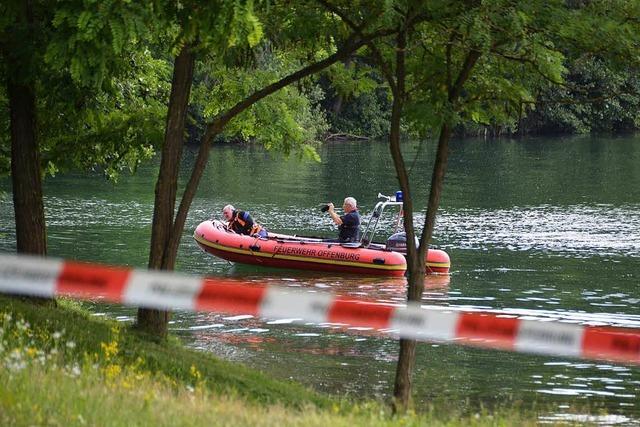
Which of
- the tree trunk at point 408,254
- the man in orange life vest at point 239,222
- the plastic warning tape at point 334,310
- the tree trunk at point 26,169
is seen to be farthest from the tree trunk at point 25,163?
the man in orange life vest at point 239,222

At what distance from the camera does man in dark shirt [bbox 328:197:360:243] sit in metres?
24.3

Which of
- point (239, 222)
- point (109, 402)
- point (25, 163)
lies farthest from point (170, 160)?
point (239, 222)

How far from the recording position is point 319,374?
1457 centimetres

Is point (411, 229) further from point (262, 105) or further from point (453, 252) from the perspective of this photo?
point (453, 252)

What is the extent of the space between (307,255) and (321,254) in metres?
0.29

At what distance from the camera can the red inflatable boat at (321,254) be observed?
24.5m

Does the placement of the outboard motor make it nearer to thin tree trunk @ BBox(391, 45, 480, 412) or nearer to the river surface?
the river surface

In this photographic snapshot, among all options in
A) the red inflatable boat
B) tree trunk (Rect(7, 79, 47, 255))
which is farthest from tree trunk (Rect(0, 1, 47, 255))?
the red inflatable boat

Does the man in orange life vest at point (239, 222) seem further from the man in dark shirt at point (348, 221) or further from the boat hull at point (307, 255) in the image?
the man in dark shirt at point (348, 221)

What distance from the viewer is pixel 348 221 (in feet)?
81.6

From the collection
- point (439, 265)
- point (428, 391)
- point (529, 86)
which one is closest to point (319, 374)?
point (428, 391)

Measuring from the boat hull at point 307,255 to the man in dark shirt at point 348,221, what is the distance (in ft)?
1.24

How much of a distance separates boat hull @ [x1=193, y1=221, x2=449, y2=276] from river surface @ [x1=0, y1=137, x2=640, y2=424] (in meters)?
0.34

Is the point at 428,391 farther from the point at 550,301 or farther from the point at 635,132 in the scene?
the point at 635,132
